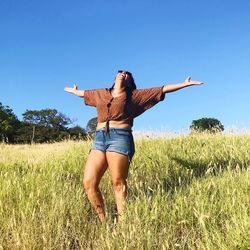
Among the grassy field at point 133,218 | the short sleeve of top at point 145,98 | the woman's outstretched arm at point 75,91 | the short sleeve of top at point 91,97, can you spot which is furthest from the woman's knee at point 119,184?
the woman's outstretched arm at point 75,91

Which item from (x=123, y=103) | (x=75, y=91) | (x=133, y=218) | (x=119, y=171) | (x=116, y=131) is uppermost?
(x=75, y=91)

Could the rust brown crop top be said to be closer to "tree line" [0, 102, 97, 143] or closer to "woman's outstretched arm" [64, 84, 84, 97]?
"woman's outstretched arm" [64, 84, 84, 97]

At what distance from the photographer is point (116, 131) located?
6102 mm

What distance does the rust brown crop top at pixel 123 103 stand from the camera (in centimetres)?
625

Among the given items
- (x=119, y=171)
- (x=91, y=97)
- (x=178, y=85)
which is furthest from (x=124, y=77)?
(x=119, y=171)

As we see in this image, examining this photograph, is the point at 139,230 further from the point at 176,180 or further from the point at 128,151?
the point at 176,180

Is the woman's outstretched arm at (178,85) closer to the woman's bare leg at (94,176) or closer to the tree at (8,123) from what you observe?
the woman's bare leg at (94,176)

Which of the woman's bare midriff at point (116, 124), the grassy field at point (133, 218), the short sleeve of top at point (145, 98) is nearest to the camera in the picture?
the grassy field at point (133, 218)

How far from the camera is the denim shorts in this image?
6.02 m

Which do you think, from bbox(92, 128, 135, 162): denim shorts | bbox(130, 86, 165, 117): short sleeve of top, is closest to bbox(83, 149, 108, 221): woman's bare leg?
bbox(92, 128, 135, 162): denim shorts

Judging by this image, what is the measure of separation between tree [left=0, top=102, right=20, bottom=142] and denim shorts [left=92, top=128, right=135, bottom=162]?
44006mm

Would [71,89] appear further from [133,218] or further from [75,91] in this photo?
[133,218]

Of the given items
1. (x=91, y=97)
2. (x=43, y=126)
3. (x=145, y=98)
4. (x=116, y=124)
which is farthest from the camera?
(x=43, y=126)

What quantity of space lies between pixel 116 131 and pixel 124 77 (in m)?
0.85
